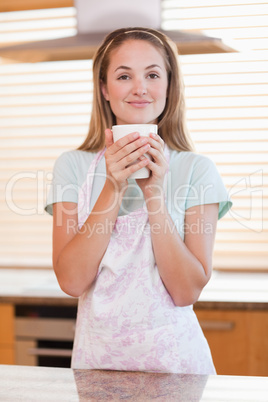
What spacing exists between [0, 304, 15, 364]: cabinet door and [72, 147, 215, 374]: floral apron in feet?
3.12

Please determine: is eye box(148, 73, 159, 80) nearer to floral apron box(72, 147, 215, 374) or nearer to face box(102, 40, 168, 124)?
face box(102, 40, 168, 124)

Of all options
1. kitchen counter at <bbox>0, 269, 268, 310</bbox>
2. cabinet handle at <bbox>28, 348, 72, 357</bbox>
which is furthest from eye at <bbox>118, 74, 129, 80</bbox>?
cabinet handle at <bbox>28, 348, 72, 357</bbox>

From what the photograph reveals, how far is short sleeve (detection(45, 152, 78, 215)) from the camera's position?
1206 mm

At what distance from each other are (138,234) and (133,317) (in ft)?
0.59

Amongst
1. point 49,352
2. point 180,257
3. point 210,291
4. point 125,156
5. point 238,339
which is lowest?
point 49,352

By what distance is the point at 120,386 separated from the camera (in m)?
0.84

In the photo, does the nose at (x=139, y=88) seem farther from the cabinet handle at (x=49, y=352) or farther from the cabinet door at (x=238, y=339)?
the cabinet handle at (x=49, y=352)

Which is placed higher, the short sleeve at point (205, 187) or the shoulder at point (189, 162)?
the shoulder at point (189, 162)

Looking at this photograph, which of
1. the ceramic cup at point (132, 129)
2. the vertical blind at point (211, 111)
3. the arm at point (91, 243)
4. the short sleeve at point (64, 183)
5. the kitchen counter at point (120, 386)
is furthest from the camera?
the vertical blind at point (211, 111)

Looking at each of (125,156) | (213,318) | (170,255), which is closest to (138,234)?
(170,255)

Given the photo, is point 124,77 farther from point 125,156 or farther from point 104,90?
point 125,156

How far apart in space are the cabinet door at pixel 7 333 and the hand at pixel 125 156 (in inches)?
45.4

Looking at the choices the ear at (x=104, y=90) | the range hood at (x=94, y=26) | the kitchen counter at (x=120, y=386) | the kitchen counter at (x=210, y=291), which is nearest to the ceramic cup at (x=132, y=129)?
the ear at (x=104, y=90)

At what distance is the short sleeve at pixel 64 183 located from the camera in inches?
47.5
